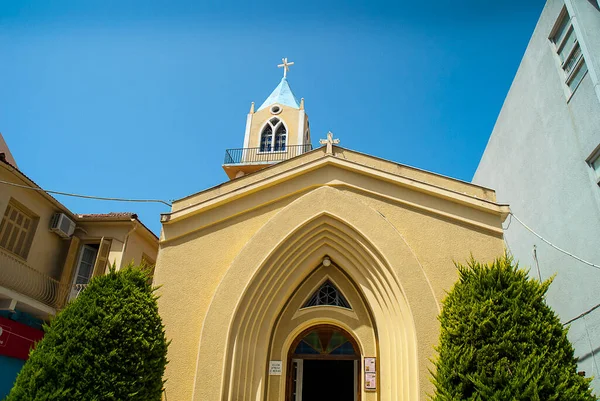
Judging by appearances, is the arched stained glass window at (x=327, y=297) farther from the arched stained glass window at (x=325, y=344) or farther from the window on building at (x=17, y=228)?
the window on building at (x=17, y=228)

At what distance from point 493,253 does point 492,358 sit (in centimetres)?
335

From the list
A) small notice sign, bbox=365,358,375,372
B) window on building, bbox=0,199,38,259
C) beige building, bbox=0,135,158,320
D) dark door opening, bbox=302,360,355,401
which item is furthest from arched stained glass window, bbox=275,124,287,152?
small notice sign, bbox=365,358,375,372

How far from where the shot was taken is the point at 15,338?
44.8ft

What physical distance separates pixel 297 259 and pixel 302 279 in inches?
19.2

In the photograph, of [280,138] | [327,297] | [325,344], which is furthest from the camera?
[280,138]

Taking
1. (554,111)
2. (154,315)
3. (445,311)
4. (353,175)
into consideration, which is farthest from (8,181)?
(554,111)

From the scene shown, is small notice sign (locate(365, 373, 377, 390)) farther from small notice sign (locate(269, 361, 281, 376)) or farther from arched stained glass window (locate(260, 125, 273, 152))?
arched stained glass window (locate(260, 125, 273, 152))

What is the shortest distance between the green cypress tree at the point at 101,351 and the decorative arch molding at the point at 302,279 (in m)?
1.77

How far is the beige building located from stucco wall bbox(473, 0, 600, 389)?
1188 cm

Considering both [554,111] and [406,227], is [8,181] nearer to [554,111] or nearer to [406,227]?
[406,227]

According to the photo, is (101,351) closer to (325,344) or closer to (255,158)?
(325,344)

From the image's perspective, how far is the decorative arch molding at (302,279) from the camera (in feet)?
31.3

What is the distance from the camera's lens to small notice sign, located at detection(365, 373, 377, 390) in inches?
385

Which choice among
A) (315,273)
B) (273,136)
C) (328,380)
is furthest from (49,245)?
(273,136)
